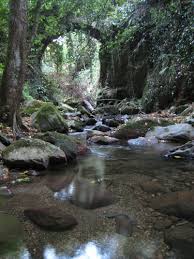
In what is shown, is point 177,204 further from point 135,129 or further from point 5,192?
point 135,129

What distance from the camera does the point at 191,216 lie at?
3258 mm

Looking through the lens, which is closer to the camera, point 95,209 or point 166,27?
point 95,209

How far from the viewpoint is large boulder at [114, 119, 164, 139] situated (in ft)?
28.0

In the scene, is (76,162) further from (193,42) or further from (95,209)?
(193,42)

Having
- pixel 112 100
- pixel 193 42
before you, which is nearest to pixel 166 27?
pixel 193 42

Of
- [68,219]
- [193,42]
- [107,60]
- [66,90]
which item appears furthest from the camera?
[66,90]

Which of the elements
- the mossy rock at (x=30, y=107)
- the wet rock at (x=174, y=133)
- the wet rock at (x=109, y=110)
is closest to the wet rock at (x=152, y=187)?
the wet rock at (x=174, y=133)

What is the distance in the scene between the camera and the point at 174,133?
7.79 meters

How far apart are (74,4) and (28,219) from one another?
12146 mm

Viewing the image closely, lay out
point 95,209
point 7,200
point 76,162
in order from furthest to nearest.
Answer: point 76,162, point 7,200, point 95,209

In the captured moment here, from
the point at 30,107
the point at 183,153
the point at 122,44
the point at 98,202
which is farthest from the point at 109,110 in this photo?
the point at 98,202

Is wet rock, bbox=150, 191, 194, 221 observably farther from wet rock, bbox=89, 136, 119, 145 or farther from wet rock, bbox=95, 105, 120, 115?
wet rock, bbox=95, 105, 120, 115

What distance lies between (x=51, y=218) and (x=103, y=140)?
15.7 ft

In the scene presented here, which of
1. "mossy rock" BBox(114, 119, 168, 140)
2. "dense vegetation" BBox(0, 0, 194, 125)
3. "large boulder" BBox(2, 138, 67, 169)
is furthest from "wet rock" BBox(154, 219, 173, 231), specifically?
"mossy rock" BBox(114, 119, 168, 140)
